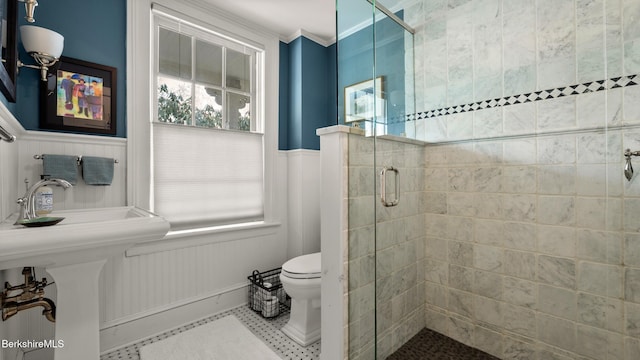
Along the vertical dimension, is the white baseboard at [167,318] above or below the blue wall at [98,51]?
below

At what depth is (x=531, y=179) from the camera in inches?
60.2

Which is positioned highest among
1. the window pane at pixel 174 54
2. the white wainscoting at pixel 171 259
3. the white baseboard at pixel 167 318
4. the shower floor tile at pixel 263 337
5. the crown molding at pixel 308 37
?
the crown molding at pixel 308 37

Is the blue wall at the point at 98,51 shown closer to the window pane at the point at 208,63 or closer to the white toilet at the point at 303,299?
the window pane at the point at 208,63

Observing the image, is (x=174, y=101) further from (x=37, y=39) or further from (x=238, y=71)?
(x=37, y=39)

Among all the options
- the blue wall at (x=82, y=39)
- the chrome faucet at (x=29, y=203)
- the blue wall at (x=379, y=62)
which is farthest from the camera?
the blue wall at (x=82, y=39)

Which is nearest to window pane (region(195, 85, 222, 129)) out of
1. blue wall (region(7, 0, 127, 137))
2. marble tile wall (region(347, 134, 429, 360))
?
blue wall (region(7, 0, 127, 137))

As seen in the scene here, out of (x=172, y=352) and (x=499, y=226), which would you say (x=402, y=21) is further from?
(x=172, y=352)

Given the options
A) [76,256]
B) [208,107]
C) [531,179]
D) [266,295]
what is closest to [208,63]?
[208,107]

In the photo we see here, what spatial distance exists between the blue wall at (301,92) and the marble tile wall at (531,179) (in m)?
1.11

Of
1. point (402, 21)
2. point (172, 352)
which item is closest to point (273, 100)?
point (402, 21)

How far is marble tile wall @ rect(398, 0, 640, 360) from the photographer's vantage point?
129 centimetres

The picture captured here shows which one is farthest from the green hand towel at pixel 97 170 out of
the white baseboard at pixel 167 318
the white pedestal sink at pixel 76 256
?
the white baseboard at pixel 167 318

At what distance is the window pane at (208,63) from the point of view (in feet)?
7.42

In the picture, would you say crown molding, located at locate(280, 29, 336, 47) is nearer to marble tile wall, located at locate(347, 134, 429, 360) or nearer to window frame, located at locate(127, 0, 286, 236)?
window frame, located at locate(127, 0, 286, 236)
